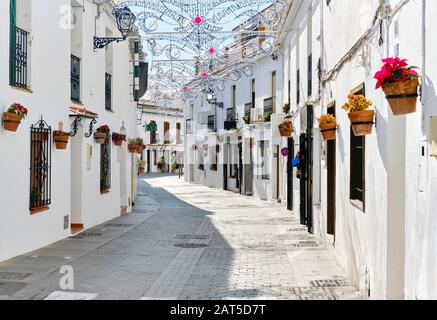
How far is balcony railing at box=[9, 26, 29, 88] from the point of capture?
1089 centimetres

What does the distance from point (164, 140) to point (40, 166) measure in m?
48.8

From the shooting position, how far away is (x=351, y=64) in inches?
372

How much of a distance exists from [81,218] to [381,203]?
32.3ft

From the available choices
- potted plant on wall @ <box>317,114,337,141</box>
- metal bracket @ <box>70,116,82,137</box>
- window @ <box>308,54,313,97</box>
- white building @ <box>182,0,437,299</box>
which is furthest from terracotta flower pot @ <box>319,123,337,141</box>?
metal bracket @ <box>70,116,82,137</box>

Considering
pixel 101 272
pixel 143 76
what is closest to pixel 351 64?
pixel 101 272

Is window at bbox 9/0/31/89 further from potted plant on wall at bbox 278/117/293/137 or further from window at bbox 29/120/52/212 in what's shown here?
potted plant on wall at bbox 278/117/293/137

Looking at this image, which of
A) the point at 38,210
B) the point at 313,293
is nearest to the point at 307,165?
the point at 38,210

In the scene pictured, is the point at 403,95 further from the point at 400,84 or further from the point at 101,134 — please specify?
the point at 101,134

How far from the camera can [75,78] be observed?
14.8 m

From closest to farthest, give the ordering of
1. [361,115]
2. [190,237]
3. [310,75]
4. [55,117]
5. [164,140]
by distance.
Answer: [361,115] < [55,117] < [190,237] < [310,75] < [164,140]

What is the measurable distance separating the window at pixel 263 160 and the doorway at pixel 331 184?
1400cm

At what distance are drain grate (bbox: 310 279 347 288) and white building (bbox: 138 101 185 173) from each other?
49209mm

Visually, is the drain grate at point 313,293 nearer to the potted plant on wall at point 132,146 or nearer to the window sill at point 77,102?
the window sill at point 77,102

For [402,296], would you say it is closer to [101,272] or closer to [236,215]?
[101,272]
